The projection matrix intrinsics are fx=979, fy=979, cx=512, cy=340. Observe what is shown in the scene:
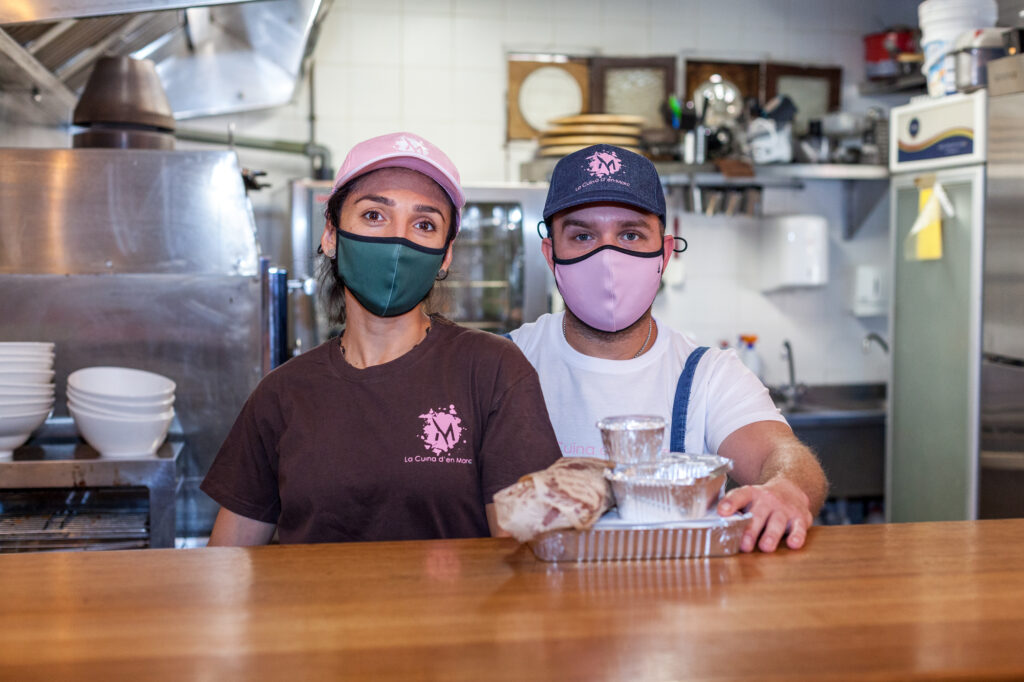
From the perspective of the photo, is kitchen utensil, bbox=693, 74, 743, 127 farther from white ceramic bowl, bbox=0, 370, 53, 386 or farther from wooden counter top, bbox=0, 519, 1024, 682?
wooden counter top, bbox=0, 519, 1024, 682

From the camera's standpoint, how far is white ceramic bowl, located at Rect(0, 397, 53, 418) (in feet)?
7.61

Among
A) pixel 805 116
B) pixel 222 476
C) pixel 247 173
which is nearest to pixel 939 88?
pixel 805 116

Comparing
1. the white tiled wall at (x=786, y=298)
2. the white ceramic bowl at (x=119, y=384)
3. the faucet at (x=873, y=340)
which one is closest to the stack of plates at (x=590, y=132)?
the white tiled wall at (x=786, y=298)

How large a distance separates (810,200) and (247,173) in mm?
3244

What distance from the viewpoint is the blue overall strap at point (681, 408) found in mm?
1749

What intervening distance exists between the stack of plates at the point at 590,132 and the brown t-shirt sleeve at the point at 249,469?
2.92 m

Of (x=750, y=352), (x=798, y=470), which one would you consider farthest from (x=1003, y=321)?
(x=798, y=470)

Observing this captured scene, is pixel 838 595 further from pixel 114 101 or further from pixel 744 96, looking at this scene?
pixel 744 96

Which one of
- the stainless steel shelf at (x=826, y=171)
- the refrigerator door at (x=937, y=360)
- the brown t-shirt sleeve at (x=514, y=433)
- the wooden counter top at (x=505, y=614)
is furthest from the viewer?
the stainless steel shelf at (x=826, y=171)

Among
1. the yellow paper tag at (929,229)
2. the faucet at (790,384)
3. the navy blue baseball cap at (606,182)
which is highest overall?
the yellow paper tag at (929,229)

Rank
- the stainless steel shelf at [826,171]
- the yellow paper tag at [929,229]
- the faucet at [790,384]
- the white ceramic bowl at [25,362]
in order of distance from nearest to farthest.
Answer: the white ceramic bowl at [25,362] < the yellow paper tag at [929,229] < the stainless steel shelf at [826,171] < the faucet at [790,384]

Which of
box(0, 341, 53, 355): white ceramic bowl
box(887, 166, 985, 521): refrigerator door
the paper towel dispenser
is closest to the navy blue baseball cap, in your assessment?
box(0, 341, 53, 355): white ceramic bowl

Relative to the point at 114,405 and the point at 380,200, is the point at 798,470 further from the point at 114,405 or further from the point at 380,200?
the point at 114,405

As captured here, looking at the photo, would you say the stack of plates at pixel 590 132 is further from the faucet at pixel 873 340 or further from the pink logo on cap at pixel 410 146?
the pink logo on cap at pixel 410 146
